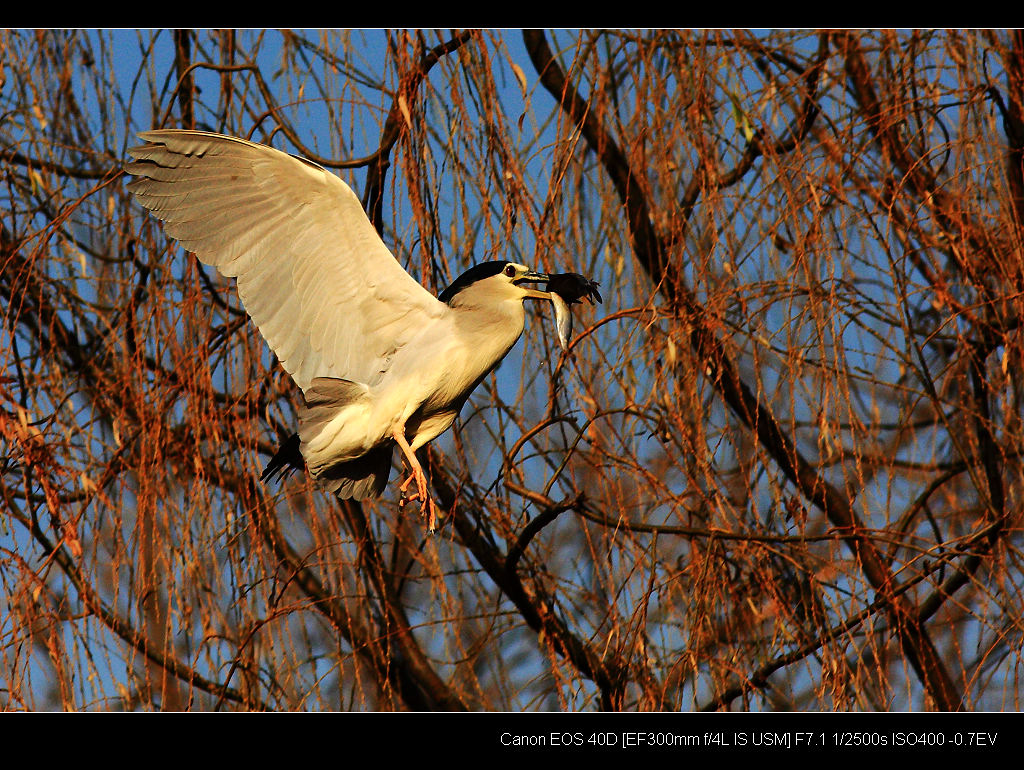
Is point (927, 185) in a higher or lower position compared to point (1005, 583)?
higher

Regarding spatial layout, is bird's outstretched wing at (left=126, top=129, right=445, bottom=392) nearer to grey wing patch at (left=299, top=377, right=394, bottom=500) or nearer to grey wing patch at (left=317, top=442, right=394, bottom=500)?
grey wing patch at (left=299, top=377, right=394, bottom=500)

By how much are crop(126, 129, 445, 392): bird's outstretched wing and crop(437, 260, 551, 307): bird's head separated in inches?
2.4

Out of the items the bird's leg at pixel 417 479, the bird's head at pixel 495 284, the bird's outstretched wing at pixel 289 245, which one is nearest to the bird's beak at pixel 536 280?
the bird's head at pixel 495 284

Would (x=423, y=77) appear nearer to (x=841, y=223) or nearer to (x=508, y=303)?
(x=508, y=303)

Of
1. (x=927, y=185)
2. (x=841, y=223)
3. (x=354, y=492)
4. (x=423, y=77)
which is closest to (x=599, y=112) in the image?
(x=423, y=77)

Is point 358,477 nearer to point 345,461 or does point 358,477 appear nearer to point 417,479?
point 345,461

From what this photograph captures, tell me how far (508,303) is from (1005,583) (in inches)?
45.1

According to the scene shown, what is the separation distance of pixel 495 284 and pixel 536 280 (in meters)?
0.08

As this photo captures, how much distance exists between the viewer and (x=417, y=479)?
7.77 ft

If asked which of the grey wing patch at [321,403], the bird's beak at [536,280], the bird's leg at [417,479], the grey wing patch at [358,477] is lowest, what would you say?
the bird's leg at [417,479]

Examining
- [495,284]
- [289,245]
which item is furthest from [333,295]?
[495,284]

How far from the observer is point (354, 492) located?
2613mm

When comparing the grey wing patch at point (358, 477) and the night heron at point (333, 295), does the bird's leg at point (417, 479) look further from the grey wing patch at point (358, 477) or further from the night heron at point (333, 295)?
the grey wing patch at point (358, 477)

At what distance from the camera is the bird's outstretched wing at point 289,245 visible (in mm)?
2428
